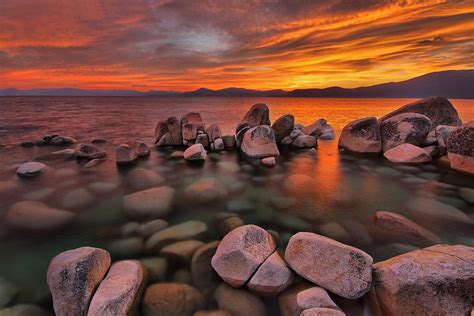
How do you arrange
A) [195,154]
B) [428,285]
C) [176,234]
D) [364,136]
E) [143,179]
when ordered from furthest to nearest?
1. [364,136]
2. [195,154]
3. [143,179]
4. [176,234]
5. [428,285]

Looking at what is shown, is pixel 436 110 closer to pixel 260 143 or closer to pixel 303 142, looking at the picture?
pixel 303 142

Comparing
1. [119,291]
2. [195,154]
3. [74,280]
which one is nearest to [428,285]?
[119,291]

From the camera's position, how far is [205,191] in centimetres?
738

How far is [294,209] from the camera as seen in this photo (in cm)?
639

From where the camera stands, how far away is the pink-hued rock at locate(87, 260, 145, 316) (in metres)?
2.94

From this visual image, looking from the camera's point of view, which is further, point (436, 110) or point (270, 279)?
point (436, 110)

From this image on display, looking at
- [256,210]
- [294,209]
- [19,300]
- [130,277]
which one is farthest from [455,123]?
[19,300]

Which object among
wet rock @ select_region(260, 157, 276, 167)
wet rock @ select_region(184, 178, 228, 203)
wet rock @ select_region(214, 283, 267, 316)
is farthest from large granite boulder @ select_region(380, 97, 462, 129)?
wet rock @ select_region(214, 283, 267, 316)

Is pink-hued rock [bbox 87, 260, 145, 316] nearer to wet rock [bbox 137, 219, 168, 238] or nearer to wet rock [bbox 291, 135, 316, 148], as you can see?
wet rock [bbox 137, 219, 168, 238]

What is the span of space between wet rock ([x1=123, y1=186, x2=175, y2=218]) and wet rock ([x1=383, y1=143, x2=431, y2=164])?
9.74 meters

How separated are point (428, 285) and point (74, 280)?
4.53 m

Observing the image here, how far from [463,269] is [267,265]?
2490mm

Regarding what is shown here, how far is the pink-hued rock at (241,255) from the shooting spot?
357 cm

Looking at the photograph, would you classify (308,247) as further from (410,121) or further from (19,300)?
(410,121)
